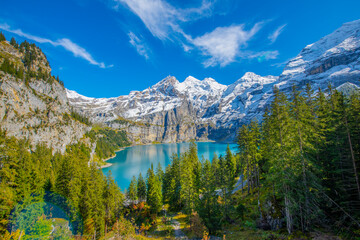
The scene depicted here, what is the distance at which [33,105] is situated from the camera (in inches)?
3455

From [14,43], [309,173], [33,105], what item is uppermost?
[14,43]

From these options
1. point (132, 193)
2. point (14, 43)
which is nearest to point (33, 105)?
point (14, 43)

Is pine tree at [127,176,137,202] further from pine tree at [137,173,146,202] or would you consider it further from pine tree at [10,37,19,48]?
pine tree at [10,37,19,48]

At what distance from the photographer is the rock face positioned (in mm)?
72062

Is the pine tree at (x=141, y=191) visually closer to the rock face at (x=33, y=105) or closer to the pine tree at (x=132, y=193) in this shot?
the pine tree at (x=132, y=193)

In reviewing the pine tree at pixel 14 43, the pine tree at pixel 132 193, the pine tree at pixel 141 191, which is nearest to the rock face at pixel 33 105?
the pine tree at pixel 14 43

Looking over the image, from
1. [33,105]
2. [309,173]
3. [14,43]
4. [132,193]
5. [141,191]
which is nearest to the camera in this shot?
[309,173]

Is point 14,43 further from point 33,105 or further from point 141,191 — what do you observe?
point 141,191

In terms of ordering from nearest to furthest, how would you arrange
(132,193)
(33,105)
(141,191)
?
(132,193) < (141,191) < (33,105)

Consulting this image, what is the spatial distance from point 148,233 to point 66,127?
101828 millimetres

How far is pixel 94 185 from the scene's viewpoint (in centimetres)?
2789

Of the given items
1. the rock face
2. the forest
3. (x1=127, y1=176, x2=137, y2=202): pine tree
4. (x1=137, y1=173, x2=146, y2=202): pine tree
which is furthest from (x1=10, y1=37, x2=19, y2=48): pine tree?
the forest

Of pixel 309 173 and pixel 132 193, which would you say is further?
pixel 132 193

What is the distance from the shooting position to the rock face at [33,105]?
236ft
